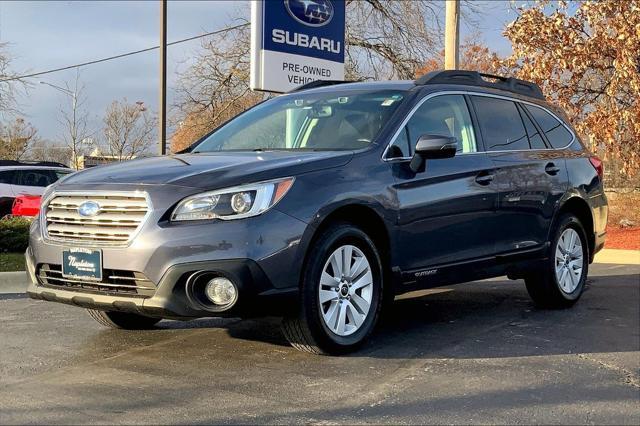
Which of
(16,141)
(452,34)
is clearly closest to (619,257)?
(452,34)

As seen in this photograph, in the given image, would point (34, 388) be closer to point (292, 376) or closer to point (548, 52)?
point (292, 376)

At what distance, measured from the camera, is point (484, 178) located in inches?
228

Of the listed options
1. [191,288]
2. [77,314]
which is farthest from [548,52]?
[191,288]

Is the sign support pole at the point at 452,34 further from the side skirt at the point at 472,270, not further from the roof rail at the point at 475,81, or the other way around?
the side skirt at the point at 472,270

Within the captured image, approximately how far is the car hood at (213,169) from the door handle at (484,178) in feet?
4.24

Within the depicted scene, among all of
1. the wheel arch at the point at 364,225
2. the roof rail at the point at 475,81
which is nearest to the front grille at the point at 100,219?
the wheel arch at the point at 364,225

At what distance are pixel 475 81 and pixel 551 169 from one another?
105cm

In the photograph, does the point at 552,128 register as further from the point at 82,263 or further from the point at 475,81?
the point at 82,263

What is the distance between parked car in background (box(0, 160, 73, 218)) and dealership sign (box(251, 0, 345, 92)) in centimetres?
782

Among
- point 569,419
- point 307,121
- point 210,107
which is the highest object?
point 210,107

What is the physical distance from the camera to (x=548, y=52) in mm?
14320

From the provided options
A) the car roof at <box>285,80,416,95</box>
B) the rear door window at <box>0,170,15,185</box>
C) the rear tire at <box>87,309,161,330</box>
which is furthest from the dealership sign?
the rear door window at <box>0,170,15,185</box>

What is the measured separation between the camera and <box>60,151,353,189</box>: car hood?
4.39 metres

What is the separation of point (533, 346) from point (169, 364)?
8.04 ft
